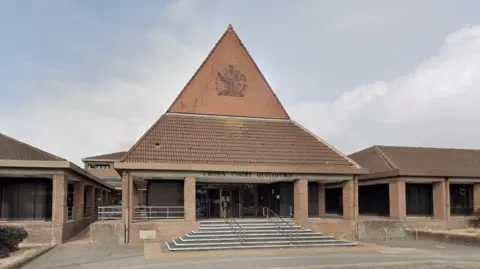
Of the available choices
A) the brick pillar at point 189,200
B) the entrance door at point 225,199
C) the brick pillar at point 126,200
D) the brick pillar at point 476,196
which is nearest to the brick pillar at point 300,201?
the entrance door at point 225,199

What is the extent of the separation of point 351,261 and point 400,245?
270 inches

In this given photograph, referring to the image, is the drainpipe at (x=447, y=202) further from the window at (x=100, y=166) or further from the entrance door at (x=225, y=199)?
the window at (x=100, y=166)

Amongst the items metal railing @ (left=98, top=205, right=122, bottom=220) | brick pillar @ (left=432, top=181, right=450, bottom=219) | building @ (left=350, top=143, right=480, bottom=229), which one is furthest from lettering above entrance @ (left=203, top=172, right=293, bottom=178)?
brick pillar @ (left=432, top=181, right=450, bottom=219)

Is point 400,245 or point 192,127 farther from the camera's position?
point 192,127

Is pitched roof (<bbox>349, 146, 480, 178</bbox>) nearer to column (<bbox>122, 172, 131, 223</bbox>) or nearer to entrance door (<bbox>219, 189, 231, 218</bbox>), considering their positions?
entrance door (<bbox>219, 189, 231, 218</bbox>)

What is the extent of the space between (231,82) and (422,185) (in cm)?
1469

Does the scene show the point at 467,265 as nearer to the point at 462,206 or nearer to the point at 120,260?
the point at 120,260

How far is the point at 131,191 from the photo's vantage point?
22.6 meters

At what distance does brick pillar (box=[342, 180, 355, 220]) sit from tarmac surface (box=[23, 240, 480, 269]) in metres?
4.15

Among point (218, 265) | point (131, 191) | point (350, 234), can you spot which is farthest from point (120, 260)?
point (350, 234)

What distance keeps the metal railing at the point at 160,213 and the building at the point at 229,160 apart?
52 millimetres

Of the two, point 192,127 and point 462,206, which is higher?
point 192,127

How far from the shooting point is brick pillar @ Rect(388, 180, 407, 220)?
28094mm

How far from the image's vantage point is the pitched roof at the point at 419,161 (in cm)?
2883
